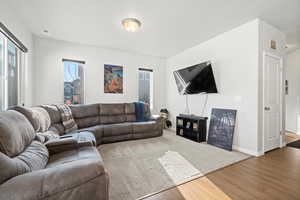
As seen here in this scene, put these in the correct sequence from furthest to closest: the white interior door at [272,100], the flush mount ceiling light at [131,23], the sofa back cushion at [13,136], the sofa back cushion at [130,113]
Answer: the sofa back cushion at [130,113] < the white interior door at [272,100] < the flush mount ceiling light at [131,23] < the sofa back cushion at [13,136]

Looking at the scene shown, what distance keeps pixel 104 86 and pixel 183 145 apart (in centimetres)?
281

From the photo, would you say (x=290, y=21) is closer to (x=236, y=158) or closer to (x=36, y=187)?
(x=236, y=158)

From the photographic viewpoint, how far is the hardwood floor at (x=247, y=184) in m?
1.52

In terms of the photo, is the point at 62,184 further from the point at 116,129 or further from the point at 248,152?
the point at 248,152

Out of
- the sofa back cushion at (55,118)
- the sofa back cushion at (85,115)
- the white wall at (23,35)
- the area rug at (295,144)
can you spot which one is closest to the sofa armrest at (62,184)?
the sofa back cushion at (55,118)

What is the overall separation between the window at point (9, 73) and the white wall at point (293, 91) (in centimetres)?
704

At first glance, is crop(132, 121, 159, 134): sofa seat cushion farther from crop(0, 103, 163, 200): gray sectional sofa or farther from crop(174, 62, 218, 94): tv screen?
crop(0, 103, 163, 200): gray sectional sofa

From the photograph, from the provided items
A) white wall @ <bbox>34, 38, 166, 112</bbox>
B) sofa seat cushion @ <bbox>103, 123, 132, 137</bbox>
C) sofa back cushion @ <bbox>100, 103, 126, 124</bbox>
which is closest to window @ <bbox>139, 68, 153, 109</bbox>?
white wall @ <bbox>34, 38, 166, 112</bbox>

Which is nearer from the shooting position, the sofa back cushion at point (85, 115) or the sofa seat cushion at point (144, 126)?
the sofa back cushion at point (85, 115)

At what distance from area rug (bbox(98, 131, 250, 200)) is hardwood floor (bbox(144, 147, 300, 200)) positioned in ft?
0.40

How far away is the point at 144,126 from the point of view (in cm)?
363

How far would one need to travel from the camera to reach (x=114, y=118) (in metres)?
3.80

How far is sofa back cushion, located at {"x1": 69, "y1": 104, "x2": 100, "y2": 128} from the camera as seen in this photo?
131 inches

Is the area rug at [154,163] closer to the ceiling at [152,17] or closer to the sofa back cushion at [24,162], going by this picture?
the sofa back cushion at [24,162]
